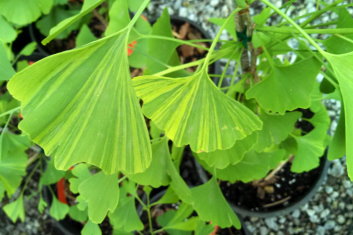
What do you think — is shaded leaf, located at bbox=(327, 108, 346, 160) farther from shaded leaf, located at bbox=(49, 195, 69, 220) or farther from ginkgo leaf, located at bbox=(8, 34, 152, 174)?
shaded leaf, located at bbox=(49, 195, 69, 220)

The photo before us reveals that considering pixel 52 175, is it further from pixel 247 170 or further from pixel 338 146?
pixel 338 146

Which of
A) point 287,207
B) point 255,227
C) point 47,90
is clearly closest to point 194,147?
point 47,90

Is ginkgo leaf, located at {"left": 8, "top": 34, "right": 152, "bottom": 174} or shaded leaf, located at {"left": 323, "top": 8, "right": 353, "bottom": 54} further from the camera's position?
shaded leaf, located at {"left": 323, "top": 8, "right": 353, "bottom": 54}

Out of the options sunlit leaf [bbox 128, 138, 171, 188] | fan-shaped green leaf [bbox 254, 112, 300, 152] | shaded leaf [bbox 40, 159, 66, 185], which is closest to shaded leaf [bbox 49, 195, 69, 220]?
shaded leaf [bbox 40, 159, 66, 185]

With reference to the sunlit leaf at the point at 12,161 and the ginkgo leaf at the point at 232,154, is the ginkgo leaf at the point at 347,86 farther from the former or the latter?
the sunlit leaf at the point at 12,161

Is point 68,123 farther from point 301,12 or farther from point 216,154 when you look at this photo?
point 301,12

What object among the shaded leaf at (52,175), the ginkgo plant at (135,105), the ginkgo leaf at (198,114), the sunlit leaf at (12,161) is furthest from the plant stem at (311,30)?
the shaded leaf at (52,175)

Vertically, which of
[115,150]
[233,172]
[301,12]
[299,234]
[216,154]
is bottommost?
[299,234]
